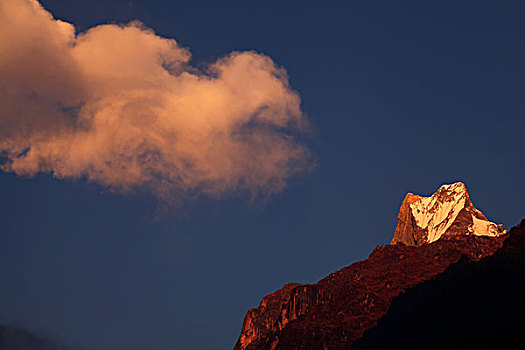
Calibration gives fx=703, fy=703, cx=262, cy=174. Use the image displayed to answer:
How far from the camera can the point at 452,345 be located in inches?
7667

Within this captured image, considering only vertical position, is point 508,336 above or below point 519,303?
below

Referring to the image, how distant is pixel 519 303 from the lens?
194 m

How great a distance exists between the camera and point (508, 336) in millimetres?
176625

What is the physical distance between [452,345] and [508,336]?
842 inches

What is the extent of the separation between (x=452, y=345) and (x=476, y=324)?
29.5ft

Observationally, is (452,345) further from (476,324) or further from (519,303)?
(519,303)

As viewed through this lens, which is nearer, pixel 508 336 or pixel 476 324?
pixel 508 336

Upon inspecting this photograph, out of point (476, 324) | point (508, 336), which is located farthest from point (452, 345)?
point (508, 336)

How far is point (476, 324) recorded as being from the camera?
7707 inches

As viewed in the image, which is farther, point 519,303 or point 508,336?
point 519,303

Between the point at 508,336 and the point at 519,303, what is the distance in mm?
20765

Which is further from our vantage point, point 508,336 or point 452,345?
point 452,345

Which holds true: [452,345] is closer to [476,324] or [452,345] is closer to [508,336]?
[476,324]
